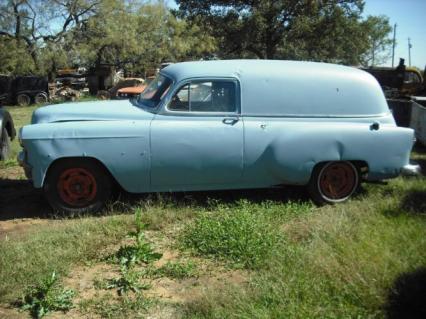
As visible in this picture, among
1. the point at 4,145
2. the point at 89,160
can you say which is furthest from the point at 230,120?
the point at 4,145

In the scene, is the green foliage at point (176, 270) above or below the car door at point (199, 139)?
below

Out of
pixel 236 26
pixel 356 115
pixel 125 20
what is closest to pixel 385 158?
pixel 356 115

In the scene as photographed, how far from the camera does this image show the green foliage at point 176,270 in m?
4.25

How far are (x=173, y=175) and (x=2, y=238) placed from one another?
6.11 feet

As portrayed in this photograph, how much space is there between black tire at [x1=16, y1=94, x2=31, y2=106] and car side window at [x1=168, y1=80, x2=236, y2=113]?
22.2 metres

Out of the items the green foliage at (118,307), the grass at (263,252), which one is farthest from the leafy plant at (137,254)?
the green foliage at (118,307)

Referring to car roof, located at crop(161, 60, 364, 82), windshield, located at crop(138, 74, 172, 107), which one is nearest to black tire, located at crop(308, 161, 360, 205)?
car roof, located at crop(161, 60, 364, 82)

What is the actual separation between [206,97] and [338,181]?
1.91 meters

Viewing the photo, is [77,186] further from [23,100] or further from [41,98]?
[41,98]

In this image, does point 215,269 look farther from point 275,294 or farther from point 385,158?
point 385,158

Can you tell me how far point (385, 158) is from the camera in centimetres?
604

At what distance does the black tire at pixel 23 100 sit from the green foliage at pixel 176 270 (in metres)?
23.7

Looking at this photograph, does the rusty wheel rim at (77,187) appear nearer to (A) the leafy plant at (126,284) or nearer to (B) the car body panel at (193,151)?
(B) the car body panel at (193,151)

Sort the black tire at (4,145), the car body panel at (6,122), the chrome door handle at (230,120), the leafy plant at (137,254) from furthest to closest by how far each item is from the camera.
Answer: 1. the car body panel at (6,122)
2. the black tire at (4,145)
3. the chrome door handle at (230,120)
4. the leafy plant at (137,254)
